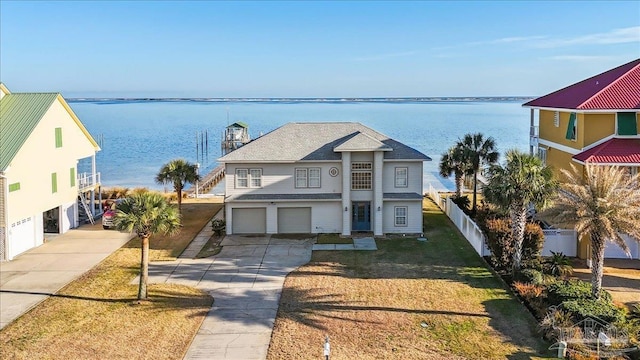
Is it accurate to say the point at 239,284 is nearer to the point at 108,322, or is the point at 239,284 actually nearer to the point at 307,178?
the point at 108,322

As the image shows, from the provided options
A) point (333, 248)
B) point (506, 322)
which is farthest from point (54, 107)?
point (506, 322)

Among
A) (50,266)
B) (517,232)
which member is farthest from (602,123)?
(50,266)

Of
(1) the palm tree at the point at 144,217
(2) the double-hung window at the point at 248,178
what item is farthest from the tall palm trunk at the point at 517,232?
(2) the double-hung window at the point at 248,178

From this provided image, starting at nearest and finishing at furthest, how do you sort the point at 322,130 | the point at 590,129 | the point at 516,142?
the point at 590,129, the point at 322,130, the point at 516,142

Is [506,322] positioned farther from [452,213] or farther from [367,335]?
[452,213]

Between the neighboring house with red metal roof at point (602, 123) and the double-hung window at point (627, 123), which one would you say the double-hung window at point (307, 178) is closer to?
the neighboring house with red metal roof at point (602, 123)

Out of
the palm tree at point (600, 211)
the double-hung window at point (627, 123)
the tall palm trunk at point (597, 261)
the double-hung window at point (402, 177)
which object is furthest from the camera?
the double-hung window at point (402, 177)
